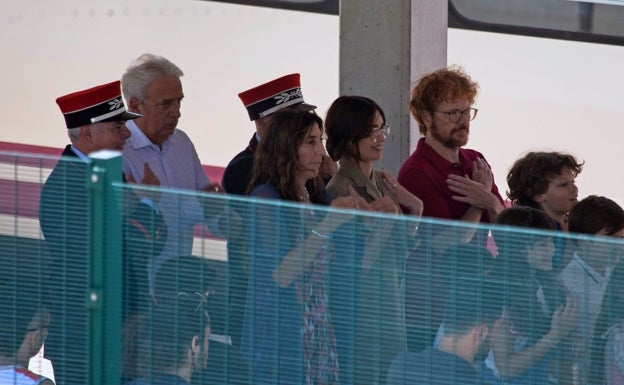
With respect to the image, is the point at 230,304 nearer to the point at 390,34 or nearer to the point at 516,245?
the point at 516,245

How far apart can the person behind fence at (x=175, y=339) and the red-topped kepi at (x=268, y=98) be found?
2.11m

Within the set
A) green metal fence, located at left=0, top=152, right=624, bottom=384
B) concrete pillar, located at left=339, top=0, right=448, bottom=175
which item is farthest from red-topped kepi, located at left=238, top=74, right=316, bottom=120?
green metal fence, located at left=0, top=152, right=624, bottom=384

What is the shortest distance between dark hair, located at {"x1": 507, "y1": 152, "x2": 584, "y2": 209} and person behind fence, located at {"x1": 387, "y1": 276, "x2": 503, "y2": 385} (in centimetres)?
186

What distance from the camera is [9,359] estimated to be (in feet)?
12.2

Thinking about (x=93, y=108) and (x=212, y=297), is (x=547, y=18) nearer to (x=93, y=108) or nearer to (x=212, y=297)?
(x=93, y=108)

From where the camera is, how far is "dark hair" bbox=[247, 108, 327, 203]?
448 cm

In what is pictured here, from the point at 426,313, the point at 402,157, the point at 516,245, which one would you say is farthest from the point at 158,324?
the point at 402,157

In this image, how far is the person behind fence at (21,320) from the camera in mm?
3643

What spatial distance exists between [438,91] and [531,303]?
2172 mm

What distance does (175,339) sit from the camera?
3.56 metres

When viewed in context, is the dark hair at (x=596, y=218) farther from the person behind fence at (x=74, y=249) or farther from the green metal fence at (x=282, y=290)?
the person behind fence at (x=74, y=249)

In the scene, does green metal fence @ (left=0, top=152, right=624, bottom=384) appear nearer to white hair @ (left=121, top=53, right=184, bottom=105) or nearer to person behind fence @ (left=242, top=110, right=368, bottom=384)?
person behind fence @ (left=242, top=110, right=368, bottom=384)

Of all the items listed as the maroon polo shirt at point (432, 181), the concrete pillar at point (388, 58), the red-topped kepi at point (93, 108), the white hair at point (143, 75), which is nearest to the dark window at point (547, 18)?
the concrete pillar at point (388, 58)

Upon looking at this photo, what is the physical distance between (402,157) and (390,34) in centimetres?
61
